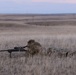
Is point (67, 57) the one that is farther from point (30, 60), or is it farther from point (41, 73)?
point (41, 73)

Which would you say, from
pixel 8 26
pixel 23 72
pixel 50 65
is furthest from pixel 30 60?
pixel 8 26

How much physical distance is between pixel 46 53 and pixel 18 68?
244 cm

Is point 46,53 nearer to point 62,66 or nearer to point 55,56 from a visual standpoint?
point 55,56

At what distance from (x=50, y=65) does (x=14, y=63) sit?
1264 mm

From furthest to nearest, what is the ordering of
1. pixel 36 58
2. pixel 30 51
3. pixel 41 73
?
pixel 30 51, pixel 36 58, pixel 41 73

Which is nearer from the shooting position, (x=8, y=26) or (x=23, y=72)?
(x=23, y=72)

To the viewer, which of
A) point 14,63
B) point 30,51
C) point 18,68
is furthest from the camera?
point 30,51

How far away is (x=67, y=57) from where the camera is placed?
8.94 m

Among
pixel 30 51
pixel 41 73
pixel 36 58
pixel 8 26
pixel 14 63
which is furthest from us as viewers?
pixel 8 26

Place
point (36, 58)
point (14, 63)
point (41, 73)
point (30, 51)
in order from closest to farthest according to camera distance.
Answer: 1. point (41, 73)
2. point (14, 63)
3. point (36, 58)
4. point (30, 51)

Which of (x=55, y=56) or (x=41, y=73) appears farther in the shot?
(x=55, y=56)

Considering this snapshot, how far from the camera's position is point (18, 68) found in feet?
24.1

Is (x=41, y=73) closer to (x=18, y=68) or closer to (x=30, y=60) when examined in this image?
(x=18, y=68)

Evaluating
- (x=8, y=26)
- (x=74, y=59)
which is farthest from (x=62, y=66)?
(x=8, y=26)
